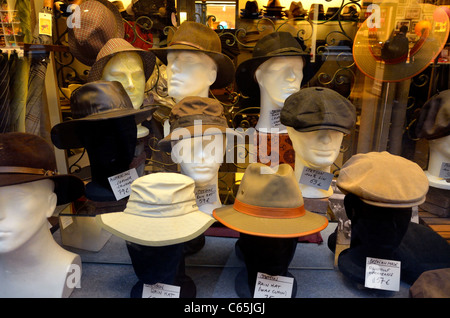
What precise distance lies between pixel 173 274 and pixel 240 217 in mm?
408

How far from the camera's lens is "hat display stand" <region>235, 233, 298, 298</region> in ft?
4.87

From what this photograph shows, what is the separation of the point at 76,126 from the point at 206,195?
817 mm

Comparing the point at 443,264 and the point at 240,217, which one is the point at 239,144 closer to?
the point at 240,217

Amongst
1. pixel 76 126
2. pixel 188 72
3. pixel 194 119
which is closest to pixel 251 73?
pixel 188 72

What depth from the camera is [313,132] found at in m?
1.86

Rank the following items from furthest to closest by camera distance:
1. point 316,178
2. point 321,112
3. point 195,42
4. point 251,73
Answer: point 251,73, point 195,42, point 316,178, point 321,112

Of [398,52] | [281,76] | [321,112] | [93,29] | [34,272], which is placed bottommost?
[34,272]

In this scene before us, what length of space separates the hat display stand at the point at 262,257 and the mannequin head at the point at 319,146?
0.58m

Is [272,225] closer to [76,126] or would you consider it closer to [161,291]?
[161,291]

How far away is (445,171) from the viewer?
7.30 feet

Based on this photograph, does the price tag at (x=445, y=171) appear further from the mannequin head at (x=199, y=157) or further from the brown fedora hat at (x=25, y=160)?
the brown fedora hat at (x=25, y=160)

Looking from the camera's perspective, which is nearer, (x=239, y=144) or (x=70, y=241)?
(x=70, y=241)

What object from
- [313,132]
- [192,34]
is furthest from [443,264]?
[192,34]

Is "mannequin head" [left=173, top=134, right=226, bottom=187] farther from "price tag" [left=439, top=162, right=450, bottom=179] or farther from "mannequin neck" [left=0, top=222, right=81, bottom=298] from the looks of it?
"price tag" [left=439, top=162, right=450, bottom=179]
